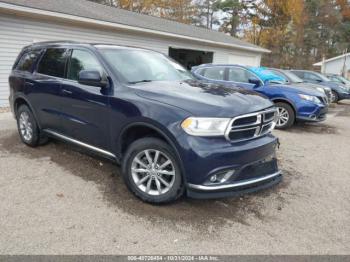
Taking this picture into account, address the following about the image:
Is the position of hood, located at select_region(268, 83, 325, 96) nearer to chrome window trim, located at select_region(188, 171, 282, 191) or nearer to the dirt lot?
the dirt lot

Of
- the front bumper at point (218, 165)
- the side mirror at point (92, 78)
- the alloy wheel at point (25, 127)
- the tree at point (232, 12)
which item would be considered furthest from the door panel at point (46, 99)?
the tree at point (232, 12)

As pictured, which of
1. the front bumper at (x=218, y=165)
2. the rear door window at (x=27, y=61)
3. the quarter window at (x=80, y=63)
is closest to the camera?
the front bumper at (x=218, y=165)

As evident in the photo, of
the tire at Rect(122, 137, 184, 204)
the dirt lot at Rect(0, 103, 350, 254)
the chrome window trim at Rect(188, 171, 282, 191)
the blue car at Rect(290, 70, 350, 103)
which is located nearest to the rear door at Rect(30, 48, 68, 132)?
the dirt lot at Rect(0, 103, 350, 254)

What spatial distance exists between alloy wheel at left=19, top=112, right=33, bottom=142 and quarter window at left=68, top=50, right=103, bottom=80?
5.17 ft

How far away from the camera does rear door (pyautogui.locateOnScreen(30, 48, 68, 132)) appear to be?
4.84 metres

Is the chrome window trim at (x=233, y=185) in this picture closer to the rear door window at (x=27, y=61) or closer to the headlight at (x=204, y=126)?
the headlight at (x=204, y=126)

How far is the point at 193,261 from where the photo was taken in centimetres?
282

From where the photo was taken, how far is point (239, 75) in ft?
30.6

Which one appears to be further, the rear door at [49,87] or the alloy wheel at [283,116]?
the alloy wheel at [283,116]

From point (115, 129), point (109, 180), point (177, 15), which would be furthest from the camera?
point (177, 15)

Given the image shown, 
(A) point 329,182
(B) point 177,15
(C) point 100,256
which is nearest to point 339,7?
(B) point 177,15

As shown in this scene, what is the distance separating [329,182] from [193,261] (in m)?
2.90

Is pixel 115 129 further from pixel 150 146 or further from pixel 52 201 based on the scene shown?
pixel 52 201

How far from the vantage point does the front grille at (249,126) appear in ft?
11.2
